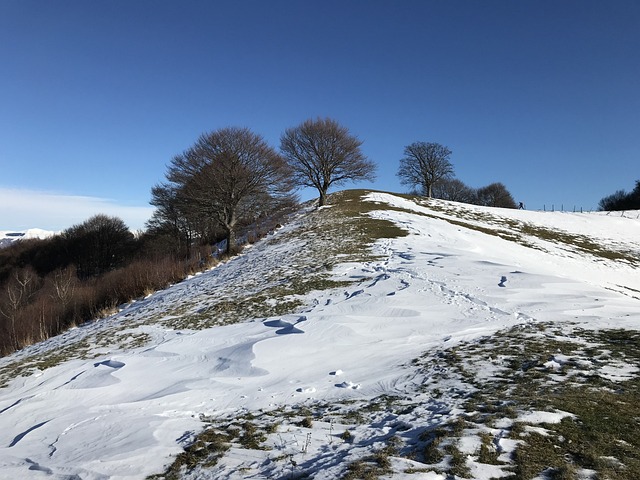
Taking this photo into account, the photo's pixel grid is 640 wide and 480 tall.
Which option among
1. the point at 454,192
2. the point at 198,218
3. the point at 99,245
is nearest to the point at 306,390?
the point at 198,218

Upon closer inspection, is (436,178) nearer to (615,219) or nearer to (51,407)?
(615,219)

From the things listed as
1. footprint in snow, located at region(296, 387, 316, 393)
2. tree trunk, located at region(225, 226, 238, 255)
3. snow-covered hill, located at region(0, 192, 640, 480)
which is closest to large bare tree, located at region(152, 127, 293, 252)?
tree trunk, located at region(225, 226, 238, 255)

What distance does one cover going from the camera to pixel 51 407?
5758 millimetres

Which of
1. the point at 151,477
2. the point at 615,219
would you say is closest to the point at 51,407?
the point at 151,477

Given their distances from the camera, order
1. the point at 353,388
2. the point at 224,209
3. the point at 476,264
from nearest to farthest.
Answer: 1. the point at 353,388
2. the point at 476,264
3. the point at 224,209

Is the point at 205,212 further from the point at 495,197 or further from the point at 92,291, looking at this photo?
the point at 495,197

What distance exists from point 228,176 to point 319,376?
21.1m

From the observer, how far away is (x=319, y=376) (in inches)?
239

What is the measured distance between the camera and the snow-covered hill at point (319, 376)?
11.8 ft

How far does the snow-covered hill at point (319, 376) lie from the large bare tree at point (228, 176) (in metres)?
12.3

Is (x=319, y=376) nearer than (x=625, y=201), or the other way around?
(x=319, y=376)

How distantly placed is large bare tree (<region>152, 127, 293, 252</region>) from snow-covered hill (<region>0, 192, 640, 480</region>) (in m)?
12.3

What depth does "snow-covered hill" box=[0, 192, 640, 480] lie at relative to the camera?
142 inches

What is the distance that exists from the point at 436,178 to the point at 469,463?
56208mm
